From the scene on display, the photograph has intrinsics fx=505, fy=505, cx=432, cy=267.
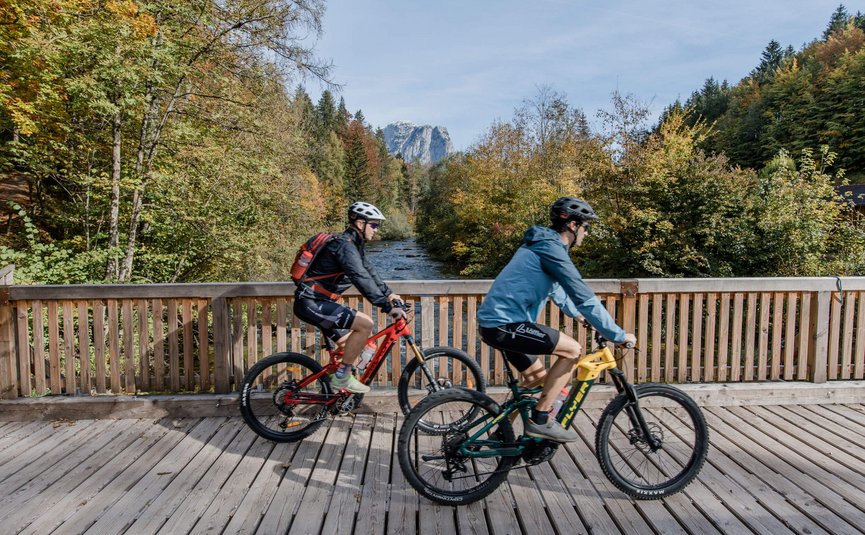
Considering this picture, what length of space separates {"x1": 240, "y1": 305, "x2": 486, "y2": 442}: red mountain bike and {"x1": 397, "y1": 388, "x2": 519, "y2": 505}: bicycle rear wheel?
0.63 m

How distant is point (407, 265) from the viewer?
2964 cm

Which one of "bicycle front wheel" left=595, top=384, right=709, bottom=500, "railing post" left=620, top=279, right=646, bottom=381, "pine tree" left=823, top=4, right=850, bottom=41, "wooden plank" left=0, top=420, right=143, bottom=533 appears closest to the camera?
"wooden plank" left=0, top=420, right=143, bottom=533

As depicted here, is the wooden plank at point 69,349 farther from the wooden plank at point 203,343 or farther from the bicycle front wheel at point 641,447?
the bicycle front wheel at point 641,447

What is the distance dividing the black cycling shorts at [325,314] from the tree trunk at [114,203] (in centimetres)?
645

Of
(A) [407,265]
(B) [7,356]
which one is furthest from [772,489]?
(A) [407,265]

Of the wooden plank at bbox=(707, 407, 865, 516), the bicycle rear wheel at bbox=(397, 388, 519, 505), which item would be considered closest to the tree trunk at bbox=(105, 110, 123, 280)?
the bicycle rear wheel at bbox=(397, 388, 519, 505)

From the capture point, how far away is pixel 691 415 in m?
3.04

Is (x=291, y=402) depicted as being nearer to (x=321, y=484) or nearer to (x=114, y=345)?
(x=321, y=484)

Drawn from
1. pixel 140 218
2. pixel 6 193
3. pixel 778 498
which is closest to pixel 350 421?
pixel 778 498

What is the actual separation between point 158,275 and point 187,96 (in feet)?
11.8

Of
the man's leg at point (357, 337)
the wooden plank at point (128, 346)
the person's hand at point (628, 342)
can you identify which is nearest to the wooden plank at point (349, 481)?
the man's leg at point (357, 337)

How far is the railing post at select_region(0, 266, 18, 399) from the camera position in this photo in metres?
4.29

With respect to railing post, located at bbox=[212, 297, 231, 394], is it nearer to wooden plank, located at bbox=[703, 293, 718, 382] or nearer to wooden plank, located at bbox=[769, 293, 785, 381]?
wooden plank, located at bbox=[703, 293, 718, 382]

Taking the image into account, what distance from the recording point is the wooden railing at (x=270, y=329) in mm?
4332
